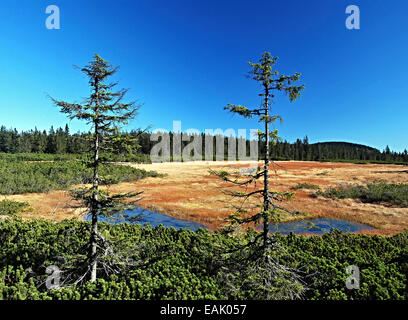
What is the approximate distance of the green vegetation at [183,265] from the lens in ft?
19.5

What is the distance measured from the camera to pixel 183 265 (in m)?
7.58

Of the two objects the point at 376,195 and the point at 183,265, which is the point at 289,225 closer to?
the point at 183,265

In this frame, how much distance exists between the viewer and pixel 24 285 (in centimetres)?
601

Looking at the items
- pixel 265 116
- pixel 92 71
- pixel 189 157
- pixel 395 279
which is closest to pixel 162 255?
pixel 265 116

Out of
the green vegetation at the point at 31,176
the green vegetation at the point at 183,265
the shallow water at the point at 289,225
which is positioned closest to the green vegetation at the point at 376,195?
the shallow water at the point at 289,225

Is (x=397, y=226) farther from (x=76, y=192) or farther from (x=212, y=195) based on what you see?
(x=76, y=192)

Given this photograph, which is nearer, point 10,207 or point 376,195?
point 10,207

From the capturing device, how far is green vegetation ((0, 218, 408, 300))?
5930 mm

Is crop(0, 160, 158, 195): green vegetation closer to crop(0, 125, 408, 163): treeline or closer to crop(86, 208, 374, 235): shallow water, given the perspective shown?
crop(86, 208, 374, 235): shallow water

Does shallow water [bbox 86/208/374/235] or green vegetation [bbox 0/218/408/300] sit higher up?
green vegetation [bbox 0/218/408/300]

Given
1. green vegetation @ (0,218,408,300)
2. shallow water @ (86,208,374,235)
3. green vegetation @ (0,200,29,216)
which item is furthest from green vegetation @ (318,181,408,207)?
green vegetation @ (0,200,29,216)

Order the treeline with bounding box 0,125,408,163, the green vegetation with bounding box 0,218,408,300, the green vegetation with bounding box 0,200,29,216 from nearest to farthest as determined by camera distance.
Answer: the green vegetation with bounding box 0,218,408,300, the green vegetation with bounding box 0,200,29,216, the treeline with bounding box 0,125,408,163

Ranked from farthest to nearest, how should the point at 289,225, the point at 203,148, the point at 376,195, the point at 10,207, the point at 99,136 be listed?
the point at 203,148
the point at 376,195
the point at 10,207
the point at 289,225
the point at 99,136

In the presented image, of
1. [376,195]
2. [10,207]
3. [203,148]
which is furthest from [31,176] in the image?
[203,148]
